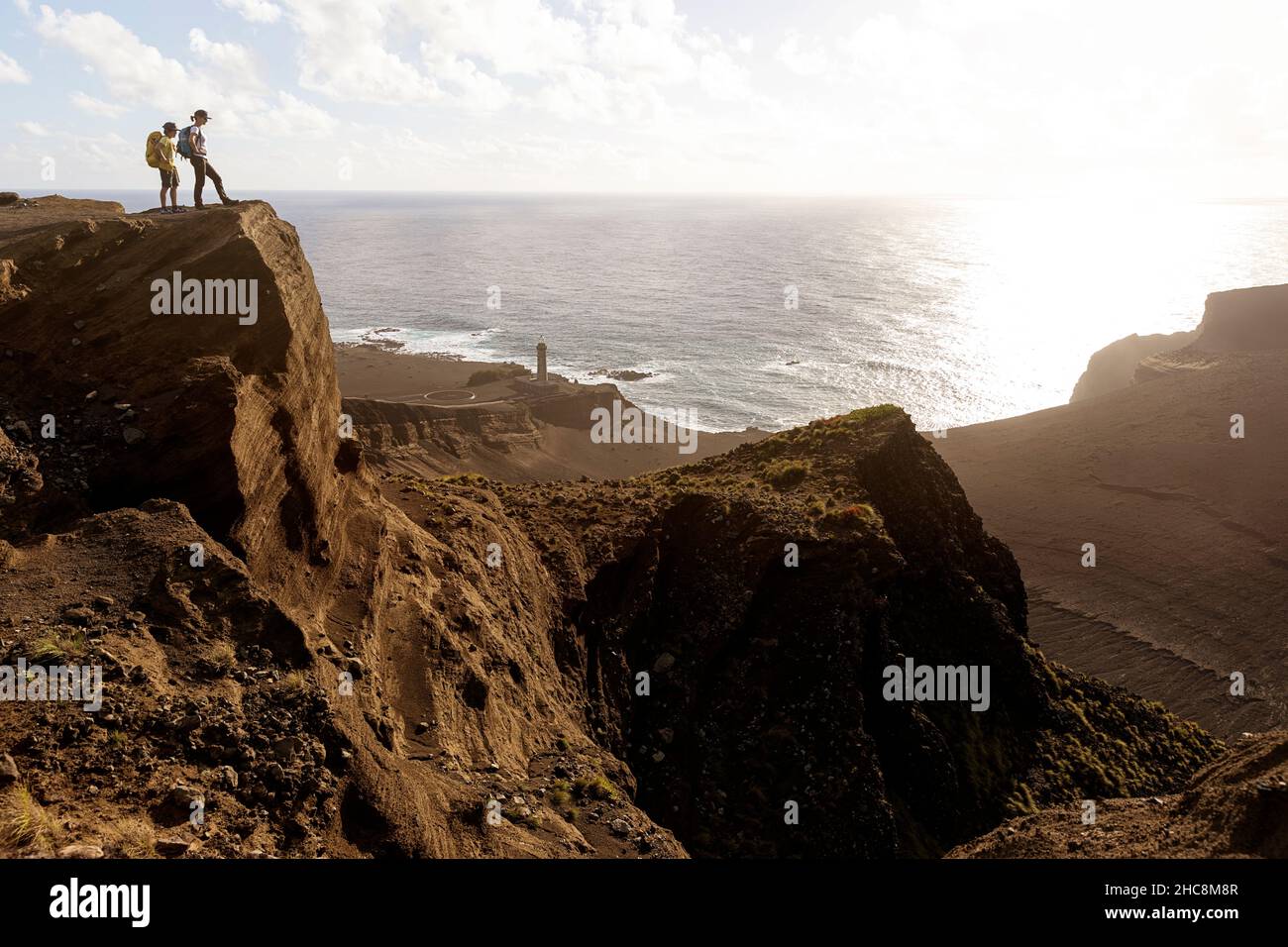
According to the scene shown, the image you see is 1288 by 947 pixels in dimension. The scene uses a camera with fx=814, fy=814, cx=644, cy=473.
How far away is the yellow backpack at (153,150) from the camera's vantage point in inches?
684

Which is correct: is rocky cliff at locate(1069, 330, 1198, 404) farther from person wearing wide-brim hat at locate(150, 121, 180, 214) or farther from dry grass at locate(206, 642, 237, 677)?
dry grass at locate(206, 642, 237, 677)

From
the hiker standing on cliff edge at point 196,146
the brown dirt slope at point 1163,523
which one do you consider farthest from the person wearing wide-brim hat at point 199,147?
the brown dirt slope at point 1163,523

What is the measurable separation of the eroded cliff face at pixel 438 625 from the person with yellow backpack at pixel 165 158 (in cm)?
166

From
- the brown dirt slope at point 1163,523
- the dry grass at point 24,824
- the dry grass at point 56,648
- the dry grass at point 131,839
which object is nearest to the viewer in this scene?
the dry grass at point 24,824

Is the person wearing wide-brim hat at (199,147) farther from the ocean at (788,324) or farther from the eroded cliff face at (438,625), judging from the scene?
the ocean at (788,324)

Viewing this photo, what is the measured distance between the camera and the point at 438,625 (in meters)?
16.9

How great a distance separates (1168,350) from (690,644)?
319 feet

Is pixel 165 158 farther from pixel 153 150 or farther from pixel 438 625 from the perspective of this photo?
pixel 438 625

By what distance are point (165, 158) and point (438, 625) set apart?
11.7 m

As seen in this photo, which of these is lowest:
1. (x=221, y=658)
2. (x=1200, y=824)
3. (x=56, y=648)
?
(x=1200, y=824)

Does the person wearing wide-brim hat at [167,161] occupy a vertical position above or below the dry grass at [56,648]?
above

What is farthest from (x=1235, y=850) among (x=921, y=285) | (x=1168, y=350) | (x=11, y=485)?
(x=921, y=285)

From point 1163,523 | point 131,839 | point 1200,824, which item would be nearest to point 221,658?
point 131,839

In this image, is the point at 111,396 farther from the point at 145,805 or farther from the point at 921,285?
the point at 921,285
